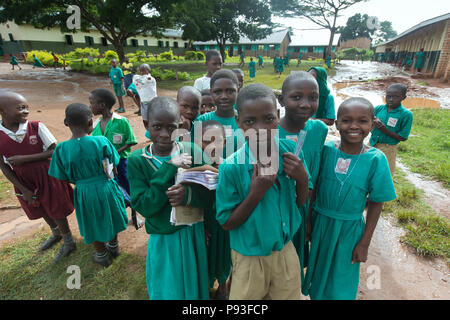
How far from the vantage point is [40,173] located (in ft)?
7.93

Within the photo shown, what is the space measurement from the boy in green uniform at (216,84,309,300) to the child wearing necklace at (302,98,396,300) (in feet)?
1.47

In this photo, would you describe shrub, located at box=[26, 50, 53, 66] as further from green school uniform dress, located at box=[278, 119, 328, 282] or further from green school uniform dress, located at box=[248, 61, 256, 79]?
green school uniform dress, located at box=[278, 119, 328, 282]

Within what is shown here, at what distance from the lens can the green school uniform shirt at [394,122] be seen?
9.87 ft

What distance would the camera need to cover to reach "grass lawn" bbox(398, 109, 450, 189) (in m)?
4.29

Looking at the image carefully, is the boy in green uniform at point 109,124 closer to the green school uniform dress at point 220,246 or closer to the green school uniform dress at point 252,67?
the green school uniform dress at point 220,246

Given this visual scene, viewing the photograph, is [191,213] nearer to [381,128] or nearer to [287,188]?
[287,188]

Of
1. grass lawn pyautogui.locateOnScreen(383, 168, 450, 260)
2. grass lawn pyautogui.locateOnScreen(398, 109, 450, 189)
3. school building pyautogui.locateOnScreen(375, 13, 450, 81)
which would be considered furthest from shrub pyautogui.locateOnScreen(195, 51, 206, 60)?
grass lawn pyautogui.locateOnScreen(383, 168, 450, 260)

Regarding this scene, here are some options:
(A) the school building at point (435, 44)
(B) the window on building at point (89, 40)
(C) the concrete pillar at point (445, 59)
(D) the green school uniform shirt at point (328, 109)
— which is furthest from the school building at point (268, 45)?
(D) the green school uniform shirt at point (328, 109)

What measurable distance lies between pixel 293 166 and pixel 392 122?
2679 millimetres

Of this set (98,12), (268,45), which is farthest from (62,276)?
(268,45)
